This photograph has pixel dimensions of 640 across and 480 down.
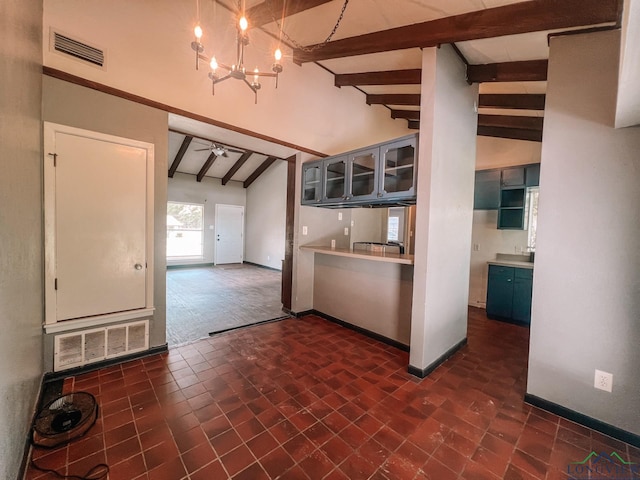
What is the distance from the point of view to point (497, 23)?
192 cm

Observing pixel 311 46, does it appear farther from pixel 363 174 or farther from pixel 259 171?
pixel 259 171

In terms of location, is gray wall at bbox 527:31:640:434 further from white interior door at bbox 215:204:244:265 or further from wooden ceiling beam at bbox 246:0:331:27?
white interior door at bbox 215:204:244:265

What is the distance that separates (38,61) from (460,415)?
3.88 meters

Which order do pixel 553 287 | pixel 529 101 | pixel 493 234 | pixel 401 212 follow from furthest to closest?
1. pixel 401 212
2. pixel 493 234
3. pixel 529 101
4. pixel 553 287

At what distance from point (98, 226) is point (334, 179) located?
2554mm

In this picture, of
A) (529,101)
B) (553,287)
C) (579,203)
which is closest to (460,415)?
(553,287)

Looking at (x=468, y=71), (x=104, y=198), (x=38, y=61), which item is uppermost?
(x=468, y=71)

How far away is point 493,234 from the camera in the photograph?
427cm

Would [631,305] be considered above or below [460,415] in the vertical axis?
above

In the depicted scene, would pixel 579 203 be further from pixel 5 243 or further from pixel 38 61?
pixel 38 61

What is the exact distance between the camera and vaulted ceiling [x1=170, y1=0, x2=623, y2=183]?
181cm

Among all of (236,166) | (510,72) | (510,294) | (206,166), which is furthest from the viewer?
(236,166)

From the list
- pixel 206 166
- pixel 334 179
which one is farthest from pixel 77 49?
pixel 206 166

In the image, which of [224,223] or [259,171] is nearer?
[259,171]
